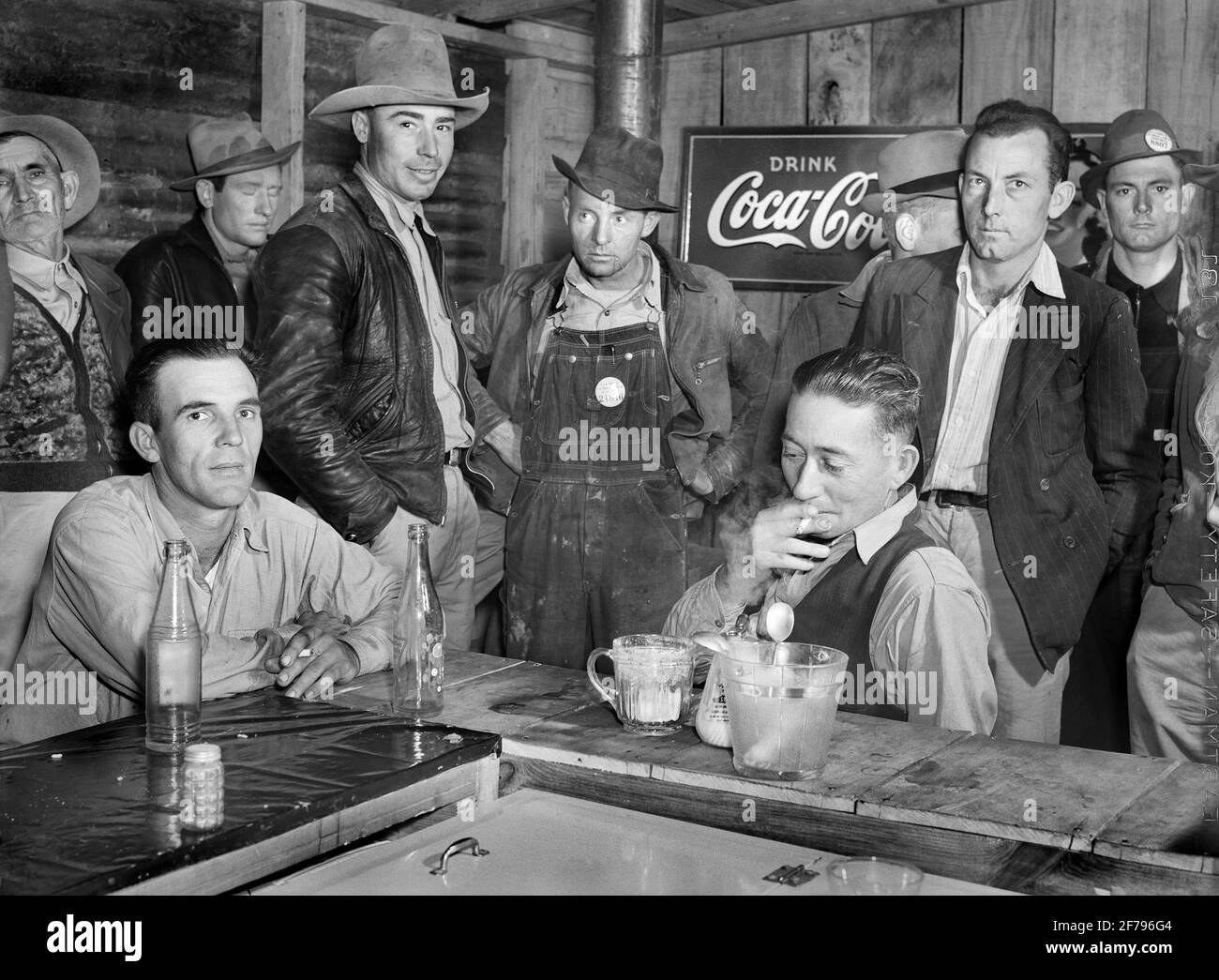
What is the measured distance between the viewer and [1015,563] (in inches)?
140

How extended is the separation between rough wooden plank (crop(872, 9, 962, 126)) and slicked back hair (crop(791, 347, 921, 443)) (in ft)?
9.15

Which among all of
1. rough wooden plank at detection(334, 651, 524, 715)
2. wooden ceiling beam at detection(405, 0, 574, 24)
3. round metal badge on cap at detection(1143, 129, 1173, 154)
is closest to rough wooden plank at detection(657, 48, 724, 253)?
wooden ceiling beam at detection(405, 0, 574, 24)

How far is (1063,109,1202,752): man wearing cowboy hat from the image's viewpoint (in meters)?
4.09

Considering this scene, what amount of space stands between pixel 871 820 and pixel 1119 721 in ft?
8.63

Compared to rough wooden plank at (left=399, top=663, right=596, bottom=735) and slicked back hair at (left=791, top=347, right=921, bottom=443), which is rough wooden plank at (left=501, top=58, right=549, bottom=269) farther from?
rough wooden plank at (left=399, top=663, right=596, bottom=735)

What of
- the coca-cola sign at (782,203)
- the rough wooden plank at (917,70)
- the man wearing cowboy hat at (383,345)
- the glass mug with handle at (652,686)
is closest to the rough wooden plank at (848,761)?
the glass mug with handle at (652,686)

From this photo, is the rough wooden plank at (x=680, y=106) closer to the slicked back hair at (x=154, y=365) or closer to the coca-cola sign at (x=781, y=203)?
the coca-cola sign at (x=781, y=203)

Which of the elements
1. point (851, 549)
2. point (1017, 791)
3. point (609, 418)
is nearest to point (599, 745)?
point (1017, 791)

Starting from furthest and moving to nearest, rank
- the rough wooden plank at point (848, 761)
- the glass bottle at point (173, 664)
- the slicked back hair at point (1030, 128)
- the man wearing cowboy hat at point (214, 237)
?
1. the man wearing cowboy hat at point (214, 237)
2. the slicked back hair at point (1030, 128)
3. the glass bottle at point (173, 664)
4. the rough wooden plank at point (848, 761)

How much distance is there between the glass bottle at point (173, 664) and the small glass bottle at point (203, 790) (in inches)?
11.1

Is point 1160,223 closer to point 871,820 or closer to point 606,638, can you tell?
point 606,638

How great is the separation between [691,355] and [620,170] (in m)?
0.61

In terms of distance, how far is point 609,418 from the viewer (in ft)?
13.4

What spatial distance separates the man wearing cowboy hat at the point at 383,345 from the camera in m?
3.74
